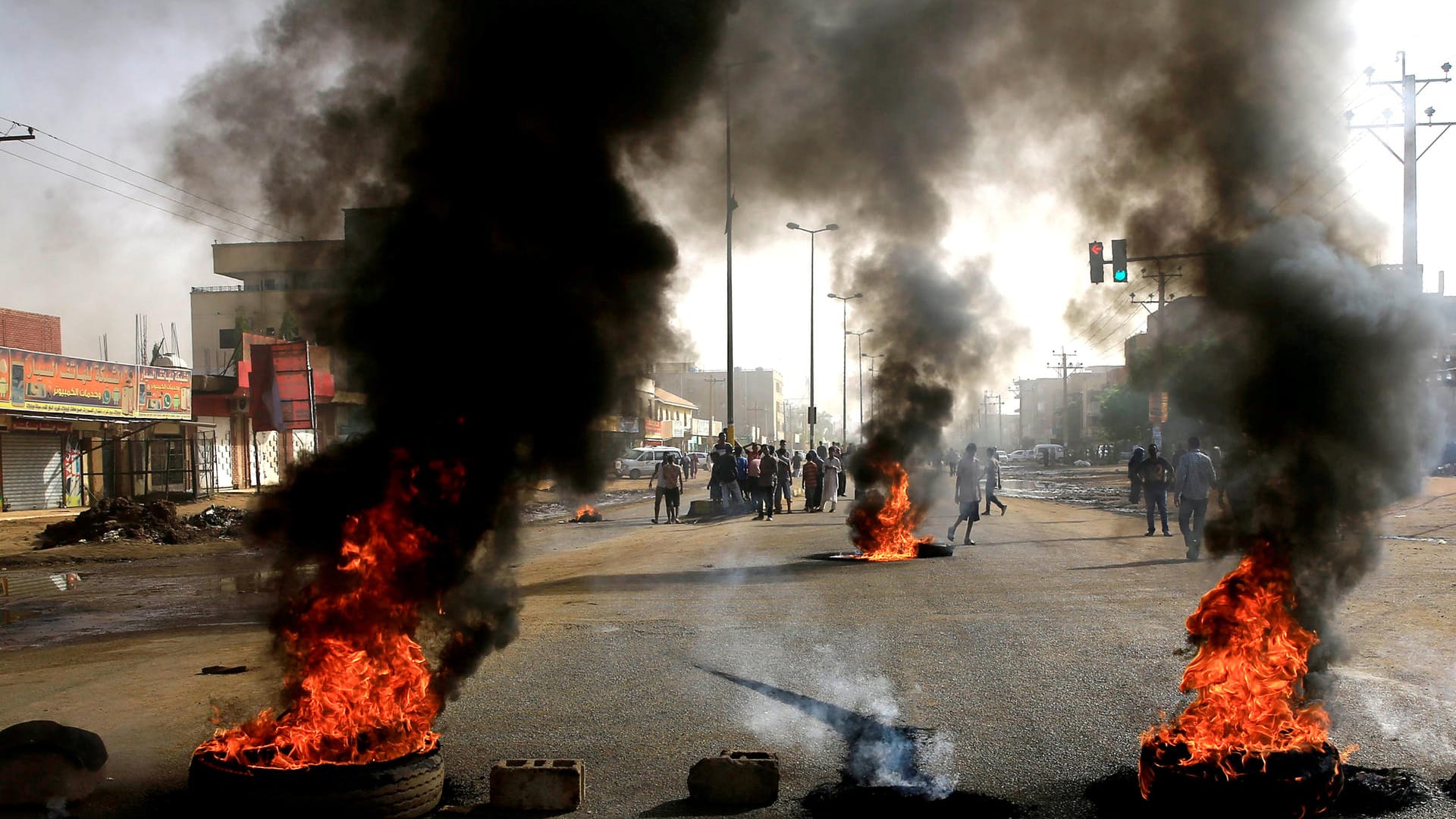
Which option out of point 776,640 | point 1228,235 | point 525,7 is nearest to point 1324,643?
point 1228,235

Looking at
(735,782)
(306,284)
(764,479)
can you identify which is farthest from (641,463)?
(735,782)

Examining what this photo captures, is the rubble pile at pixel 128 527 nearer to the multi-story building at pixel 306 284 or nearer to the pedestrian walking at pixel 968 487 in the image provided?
the multi-story building at pixel 306 284

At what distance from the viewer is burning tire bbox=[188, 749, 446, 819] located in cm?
425

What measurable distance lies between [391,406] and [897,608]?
5907 millimetres

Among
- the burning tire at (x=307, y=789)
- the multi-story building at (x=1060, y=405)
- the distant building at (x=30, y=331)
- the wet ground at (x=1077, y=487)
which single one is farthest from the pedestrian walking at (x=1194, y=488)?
the multi-story building at (x=1060, y=405)

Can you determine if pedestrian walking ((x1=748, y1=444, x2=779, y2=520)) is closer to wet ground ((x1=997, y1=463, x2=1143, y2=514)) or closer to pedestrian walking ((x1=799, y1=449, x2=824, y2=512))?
pedestrian walking ((x1=799, y1=449, x2=824, y2=512))

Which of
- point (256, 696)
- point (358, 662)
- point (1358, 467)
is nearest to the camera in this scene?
point (358, 662)

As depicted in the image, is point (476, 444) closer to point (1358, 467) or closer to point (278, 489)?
point (278, 489)

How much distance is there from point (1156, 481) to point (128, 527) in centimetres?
1808

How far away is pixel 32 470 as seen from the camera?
2600 centimetres

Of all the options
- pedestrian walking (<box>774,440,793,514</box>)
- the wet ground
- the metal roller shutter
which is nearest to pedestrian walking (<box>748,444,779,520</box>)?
pedestrian walking (<box>774,440,793,514</box>)

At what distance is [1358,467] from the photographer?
5254 mm

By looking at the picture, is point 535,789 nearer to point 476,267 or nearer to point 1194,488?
point 476,267

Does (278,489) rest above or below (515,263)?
below
